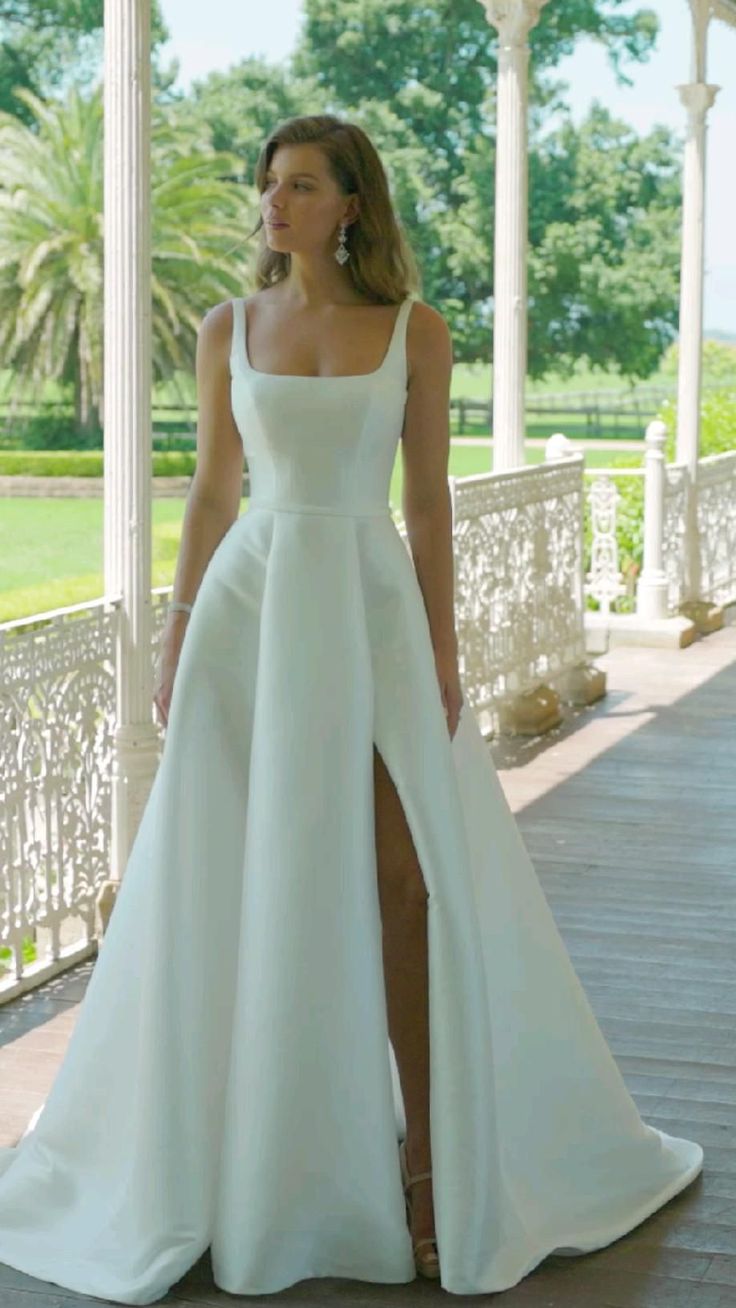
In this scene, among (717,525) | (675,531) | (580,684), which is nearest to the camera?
(580,684)

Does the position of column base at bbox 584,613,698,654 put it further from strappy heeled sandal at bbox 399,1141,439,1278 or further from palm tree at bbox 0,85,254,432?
palm tree at bbox 0,85,254,432

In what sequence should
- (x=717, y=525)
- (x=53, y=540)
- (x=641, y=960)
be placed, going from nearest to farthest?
(x=641, y=960), (x=717, y=525), (x=53, y=540)

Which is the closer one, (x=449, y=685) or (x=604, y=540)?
(x=449, y=685)

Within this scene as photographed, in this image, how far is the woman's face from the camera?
2742 mm

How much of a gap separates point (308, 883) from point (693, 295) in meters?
8.28

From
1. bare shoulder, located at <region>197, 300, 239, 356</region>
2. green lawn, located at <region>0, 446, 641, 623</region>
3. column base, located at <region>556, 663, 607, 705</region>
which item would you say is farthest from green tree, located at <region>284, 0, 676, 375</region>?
bare shoulder, located at <region>197, 300, 239, 356</region>

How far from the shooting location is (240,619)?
2.84 metres

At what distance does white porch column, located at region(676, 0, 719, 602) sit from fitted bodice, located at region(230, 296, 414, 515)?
775 cm

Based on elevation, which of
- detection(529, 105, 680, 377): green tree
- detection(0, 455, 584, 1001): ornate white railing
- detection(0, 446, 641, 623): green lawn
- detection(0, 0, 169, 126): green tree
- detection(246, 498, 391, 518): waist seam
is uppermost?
detection(0, 0, 169, 126): green tree

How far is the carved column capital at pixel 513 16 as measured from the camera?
24.6 ft

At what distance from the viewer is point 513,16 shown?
24.7ft

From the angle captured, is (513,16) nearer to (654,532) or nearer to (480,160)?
(654,532)

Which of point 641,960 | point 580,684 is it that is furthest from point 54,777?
point 580,684

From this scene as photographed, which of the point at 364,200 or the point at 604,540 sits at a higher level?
the point at 364,200
